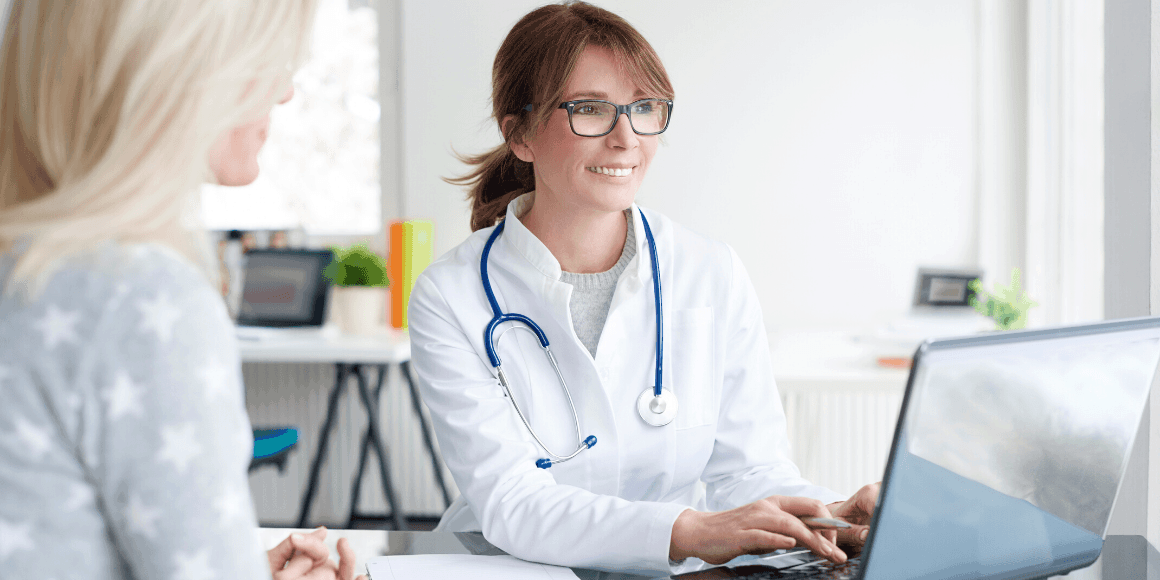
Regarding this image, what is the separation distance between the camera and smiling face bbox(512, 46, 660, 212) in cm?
114

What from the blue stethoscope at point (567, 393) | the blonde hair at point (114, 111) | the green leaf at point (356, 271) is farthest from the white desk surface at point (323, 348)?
the blonde hair at point (114, 111)

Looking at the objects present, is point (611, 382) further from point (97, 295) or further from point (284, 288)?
point (284, 288)

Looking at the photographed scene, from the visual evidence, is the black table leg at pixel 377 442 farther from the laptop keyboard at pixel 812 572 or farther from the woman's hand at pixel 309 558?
the laptop keyboard at pixel 812 572

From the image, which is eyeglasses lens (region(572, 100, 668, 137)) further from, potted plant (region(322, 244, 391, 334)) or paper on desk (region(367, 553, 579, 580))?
potted plant (region(322, 244, 391, 334))

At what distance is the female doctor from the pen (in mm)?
230

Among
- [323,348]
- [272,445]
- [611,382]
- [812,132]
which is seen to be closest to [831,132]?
[812,132]

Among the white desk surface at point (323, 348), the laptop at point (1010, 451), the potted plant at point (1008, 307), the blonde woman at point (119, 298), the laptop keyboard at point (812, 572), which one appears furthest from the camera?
the white desk surface at point (323, 348)

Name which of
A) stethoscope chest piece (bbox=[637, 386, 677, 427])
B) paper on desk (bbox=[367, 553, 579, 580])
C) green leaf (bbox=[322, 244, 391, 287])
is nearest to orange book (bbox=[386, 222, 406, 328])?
green leaf (bbox=[322, 244, 391, 287])

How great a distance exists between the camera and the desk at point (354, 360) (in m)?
2.44

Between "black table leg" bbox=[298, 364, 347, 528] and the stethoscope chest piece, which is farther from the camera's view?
"black table leg" bbox=[298, 364, 347, 528]

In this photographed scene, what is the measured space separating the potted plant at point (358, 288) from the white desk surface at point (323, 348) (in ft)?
0.30

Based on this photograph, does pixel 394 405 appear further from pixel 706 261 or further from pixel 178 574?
pixel 178 574

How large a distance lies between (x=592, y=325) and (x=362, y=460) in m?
1.92

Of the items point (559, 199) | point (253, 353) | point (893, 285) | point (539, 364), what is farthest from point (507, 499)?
point (893, 285)
